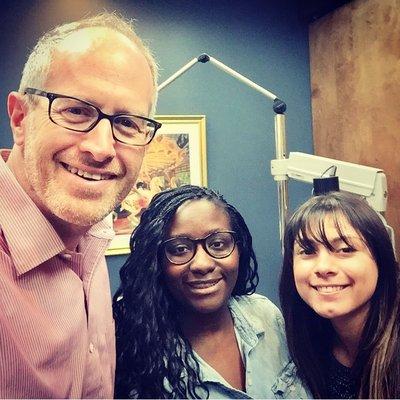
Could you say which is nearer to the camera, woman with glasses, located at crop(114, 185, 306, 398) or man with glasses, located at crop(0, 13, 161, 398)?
man with glasses, located at crop(0, 13, 161, 398)

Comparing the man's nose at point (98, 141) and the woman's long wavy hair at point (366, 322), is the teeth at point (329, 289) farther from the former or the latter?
the man's nose at point (98, 141)

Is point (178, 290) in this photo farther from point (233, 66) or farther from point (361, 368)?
point (233, 66)

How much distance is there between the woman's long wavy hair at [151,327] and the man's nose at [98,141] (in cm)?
21

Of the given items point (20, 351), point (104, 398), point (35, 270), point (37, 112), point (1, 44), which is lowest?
point (104, 398)

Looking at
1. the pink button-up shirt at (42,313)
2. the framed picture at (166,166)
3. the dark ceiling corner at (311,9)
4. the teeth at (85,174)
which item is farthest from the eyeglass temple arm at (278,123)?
the pink button-up shirt at (42,313)

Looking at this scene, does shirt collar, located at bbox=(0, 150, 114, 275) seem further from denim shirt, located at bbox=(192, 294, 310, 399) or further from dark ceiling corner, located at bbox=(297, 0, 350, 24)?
dark ceiling corner, located at bbox=(297, 0, 350, 24)

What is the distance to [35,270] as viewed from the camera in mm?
700

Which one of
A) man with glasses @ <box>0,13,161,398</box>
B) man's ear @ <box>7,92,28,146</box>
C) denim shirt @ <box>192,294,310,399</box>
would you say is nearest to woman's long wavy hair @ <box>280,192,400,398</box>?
denim shirt @ <box>192,294,310,399</box>

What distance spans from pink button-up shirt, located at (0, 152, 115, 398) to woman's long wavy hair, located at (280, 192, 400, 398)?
15.2 inches

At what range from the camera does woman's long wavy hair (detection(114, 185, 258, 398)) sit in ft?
2.76

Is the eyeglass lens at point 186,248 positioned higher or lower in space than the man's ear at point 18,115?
lower

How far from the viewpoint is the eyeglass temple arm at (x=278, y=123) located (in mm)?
978

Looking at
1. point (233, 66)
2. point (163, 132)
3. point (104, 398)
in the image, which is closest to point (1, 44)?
point (163, 132)

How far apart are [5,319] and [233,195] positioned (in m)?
0.50
